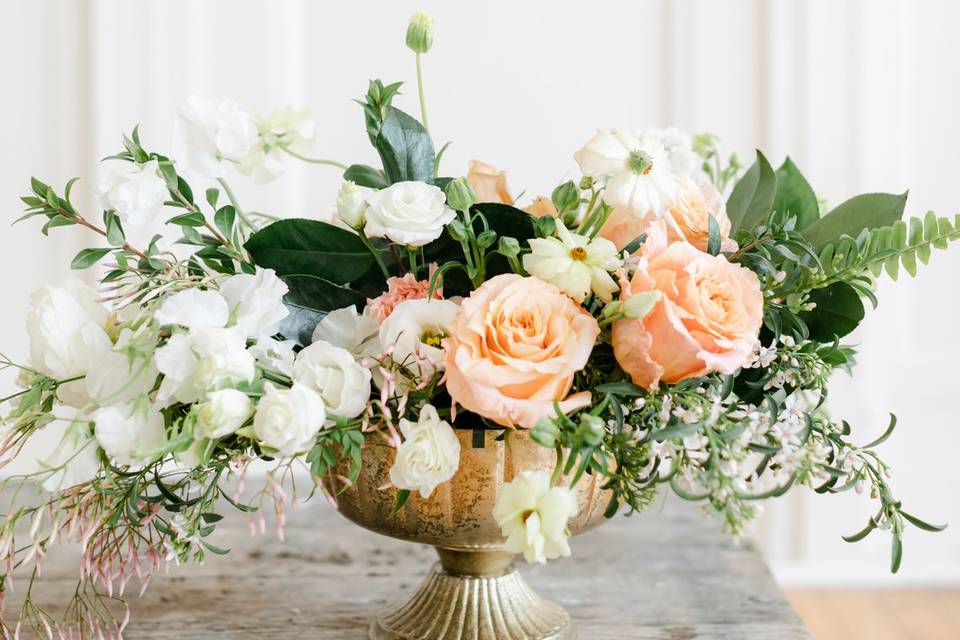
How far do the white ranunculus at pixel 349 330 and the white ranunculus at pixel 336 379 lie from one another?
0.19ft

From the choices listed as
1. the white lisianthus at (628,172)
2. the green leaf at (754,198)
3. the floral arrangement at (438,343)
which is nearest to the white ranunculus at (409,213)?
the floral arrangement at (438,343)

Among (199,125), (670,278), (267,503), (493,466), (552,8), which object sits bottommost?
(267,503)

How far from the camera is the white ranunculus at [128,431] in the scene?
0.57 meters

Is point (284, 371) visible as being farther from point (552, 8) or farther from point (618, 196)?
point (552, 8)

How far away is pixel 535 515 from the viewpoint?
1.75 ft

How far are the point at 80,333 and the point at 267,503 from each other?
830 mm

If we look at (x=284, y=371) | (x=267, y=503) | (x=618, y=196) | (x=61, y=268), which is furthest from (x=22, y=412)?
(x=61, y=268)

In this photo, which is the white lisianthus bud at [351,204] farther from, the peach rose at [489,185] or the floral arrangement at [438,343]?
the peach rose at [489,185]

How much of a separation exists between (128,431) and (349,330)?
170mm

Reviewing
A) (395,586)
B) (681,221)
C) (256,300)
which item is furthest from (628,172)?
(395,586)

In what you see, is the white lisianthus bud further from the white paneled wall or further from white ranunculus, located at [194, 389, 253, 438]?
the white paneled wall

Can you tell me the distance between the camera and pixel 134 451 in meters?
0.56

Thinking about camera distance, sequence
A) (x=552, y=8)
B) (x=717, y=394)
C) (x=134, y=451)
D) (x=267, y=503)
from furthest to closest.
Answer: (x=552, y=8)
(x=267, y=503)
(x=717, y=394)
(x=134, y=451)

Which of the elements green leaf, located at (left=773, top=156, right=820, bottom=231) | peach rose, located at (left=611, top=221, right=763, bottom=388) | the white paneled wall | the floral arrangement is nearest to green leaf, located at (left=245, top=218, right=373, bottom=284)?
the floral arrangement
